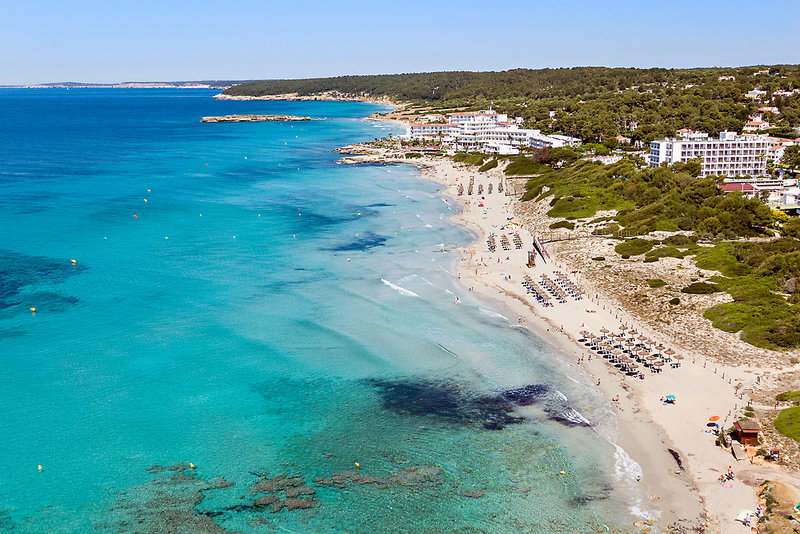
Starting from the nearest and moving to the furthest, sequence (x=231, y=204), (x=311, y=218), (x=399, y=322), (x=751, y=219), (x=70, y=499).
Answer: (x=70, y=499) → (x=399, y=322) → (x=751, y=219) → (x=311, y=218) → (x=231, y=204)

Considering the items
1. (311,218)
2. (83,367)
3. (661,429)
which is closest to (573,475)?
(661,429)

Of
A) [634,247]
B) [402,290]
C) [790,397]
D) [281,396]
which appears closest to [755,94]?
[634,247]

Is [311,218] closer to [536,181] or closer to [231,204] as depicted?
[231,204]

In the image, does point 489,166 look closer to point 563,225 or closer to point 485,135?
point 485,135

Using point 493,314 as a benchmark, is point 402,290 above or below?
above

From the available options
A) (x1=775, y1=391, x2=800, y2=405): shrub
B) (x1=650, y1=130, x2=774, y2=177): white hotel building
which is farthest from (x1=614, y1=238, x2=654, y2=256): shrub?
(x1=650, y1=130, x2=774, y2=177): white hotel building

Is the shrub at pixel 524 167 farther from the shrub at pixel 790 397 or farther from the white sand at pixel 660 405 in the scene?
the shrub at pixel 790 397
